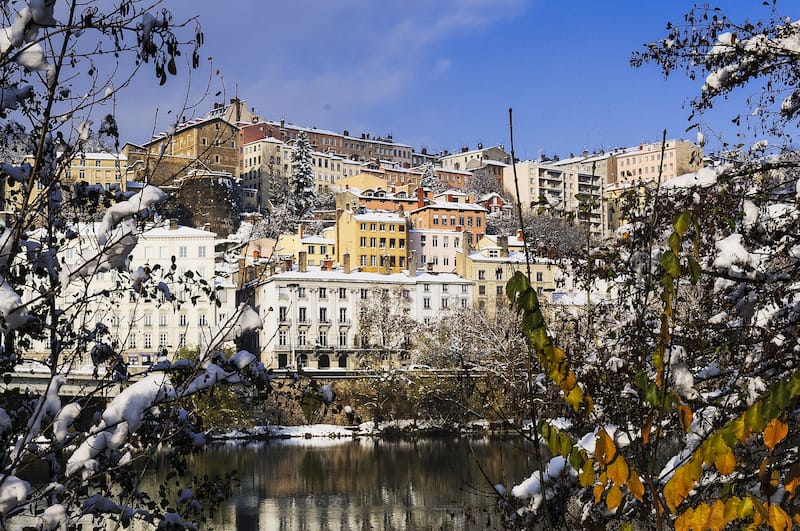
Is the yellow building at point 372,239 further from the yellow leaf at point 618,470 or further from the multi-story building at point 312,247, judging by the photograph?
the yellow leaf at point 618,470

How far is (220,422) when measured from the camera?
47.4m

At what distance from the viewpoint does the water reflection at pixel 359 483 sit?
1036 inches

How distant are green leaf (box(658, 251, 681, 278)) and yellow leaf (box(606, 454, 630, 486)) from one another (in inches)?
27.1

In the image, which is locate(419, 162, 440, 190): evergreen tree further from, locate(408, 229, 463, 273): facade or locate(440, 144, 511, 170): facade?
locate(408, 229, 463, 273): facade

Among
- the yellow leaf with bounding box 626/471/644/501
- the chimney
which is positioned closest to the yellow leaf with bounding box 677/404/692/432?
the yellow leaf with bounding box 626/471/644/501

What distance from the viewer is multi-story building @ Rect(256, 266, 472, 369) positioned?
63.6 meters

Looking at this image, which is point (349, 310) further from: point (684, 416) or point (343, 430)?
point (684, 416)

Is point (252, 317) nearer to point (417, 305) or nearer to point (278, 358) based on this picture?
point (278, 358)

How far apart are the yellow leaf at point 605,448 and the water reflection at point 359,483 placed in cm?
1609

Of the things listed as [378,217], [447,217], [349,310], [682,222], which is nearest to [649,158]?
[447,217]

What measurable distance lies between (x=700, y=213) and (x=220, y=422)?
42.5 m

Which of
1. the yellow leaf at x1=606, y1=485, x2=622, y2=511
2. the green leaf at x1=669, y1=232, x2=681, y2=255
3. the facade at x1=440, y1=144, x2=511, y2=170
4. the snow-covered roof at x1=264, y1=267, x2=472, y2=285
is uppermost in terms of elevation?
the facade at x1=440, y1=144, x2=511, y2=170

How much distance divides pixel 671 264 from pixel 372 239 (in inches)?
2870

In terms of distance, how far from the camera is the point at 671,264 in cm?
339
